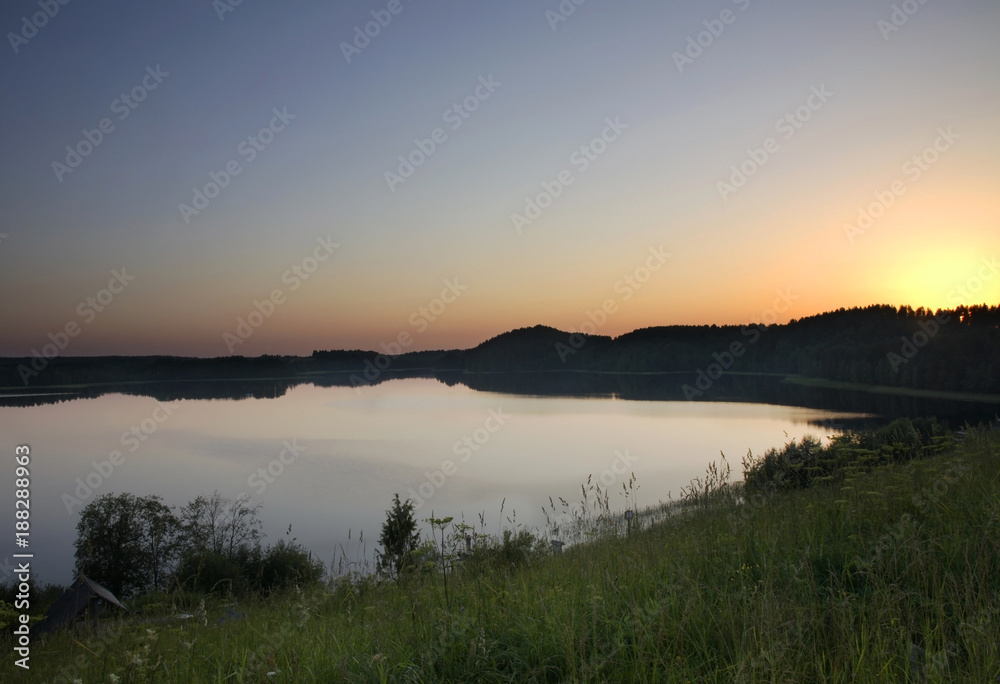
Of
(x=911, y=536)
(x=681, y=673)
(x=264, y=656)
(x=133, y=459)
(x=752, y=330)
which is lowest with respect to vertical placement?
(x=133, y=459)

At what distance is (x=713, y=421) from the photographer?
75438 mm

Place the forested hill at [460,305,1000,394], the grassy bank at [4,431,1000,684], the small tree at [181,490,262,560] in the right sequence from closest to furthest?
the grassy bank at [4,431,1000,684] < the small tree at [181,490,262,560] < the forested hill at [460,305,1000,394]

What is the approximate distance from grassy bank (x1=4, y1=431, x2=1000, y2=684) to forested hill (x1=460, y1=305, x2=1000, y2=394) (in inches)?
1781

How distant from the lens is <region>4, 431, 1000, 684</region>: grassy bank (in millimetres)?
2783

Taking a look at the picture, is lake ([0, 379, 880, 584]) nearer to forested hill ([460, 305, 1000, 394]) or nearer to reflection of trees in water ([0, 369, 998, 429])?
reflection of trees in water ([0, 369, 998, 429])

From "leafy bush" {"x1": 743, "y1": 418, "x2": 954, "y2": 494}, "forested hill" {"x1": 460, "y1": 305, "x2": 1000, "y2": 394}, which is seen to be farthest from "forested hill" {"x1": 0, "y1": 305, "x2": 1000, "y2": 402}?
"leafy bush" {"x1": 743, "y1": 418, "x2": 954, "y2": 494}

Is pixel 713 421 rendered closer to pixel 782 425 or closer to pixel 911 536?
pixel 782 425

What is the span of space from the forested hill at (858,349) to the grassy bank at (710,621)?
45232mm

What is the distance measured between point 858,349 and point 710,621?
137m

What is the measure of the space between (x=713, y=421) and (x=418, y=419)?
1845 inches

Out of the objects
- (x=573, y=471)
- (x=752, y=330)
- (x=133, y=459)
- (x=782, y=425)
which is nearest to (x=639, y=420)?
(x=782, y=425)

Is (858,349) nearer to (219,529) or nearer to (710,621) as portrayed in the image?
(219,529)

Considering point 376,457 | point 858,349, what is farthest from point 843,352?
point 376,457

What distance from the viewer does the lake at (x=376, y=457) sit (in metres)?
37.1
